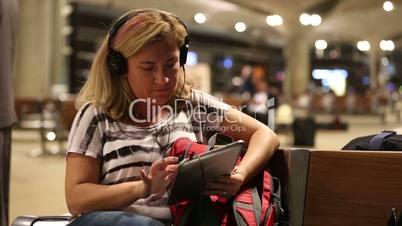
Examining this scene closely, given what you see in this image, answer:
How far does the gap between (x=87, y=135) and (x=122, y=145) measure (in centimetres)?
11

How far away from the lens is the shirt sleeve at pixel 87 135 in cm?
160

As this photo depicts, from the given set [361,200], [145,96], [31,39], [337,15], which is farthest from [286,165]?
[337,15]

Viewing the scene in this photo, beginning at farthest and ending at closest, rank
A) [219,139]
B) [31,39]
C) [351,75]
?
1. [351,75]
2. [31,39]
3. [219,139]

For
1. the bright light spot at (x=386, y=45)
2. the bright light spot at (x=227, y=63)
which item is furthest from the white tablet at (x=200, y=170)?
the bright light spot at (x=227, y=63)

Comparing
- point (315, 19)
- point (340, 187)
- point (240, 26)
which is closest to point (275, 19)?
point (315, 19)

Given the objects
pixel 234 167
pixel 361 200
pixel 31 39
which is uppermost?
pixel 31 39

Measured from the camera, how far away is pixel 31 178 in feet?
21.0

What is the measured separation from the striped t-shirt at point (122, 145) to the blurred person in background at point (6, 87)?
1.06m

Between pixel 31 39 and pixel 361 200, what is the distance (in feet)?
45.4

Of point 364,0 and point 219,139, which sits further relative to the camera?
point 364,0

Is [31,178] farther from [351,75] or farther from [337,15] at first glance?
[351,75]

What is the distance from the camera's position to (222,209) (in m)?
1.56

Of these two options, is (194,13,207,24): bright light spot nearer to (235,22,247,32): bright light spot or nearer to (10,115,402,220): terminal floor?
(235,22,247,32): bright light spot

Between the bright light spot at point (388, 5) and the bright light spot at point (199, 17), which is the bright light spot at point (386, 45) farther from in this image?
the bright light spot at point (199, 17)
